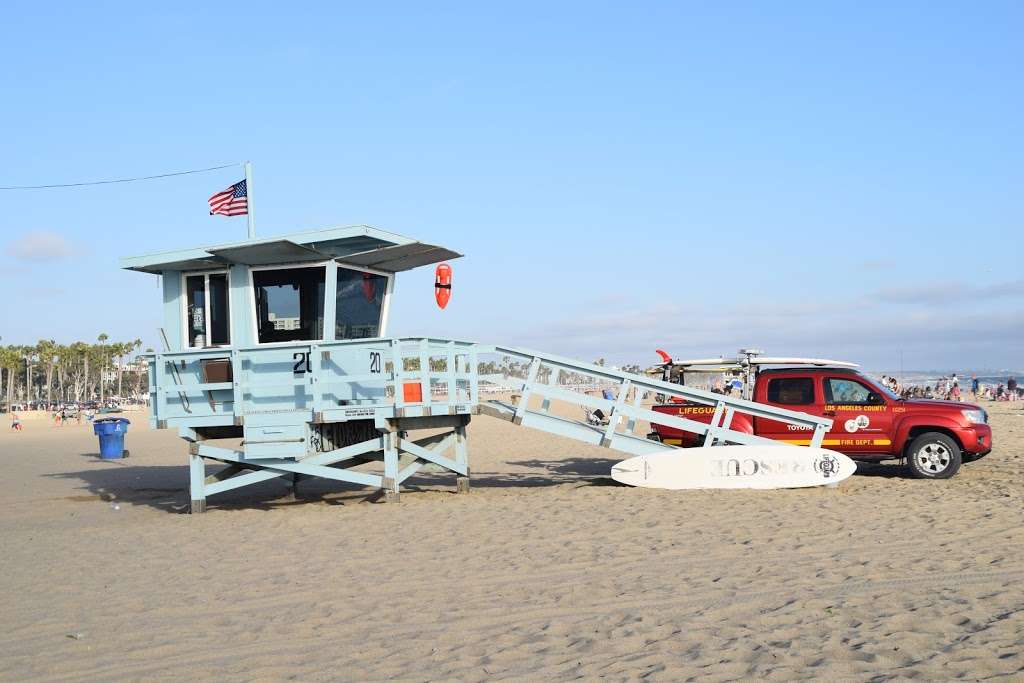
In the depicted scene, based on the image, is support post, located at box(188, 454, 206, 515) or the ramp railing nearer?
the ramp railing

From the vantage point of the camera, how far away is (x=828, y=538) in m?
9.16

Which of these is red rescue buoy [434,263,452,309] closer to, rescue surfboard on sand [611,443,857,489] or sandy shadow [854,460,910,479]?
rescue surfboard on sand [611,443,857,489]

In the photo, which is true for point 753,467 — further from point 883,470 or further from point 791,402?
point 883,470

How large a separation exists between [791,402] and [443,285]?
5791mm

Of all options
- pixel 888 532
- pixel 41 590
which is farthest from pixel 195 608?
pixel 888 532

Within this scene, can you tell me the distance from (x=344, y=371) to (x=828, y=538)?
7.17 meters

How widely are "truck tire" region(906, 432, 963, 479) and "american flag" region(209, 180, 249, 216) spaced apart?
36.9 ft

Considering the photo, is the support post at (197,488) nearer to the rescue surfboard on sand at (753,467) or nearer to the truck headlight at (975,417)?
the rescue surfboard on sand at (753,467)

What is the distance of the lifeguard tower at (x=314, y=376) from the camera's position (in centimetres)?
1275

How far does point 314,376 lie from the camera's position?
1248cm

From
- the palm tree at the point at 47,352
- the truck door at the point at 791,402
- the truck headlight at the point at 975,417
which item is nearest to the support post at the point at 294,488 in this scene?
the truck door at the point at 791,402

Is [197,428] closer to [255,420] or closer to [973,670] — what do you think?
[255,420]

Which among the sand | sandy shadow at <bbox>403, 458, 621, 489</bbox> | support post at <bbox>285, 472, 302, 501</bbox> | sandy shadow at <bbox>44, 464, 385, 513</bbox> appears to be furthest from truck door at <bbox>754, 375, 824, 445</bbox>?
support post at <bbox>285, 472, 302, 501</bbox>

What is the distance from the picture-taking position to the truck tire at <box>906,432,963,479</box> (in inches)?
542
